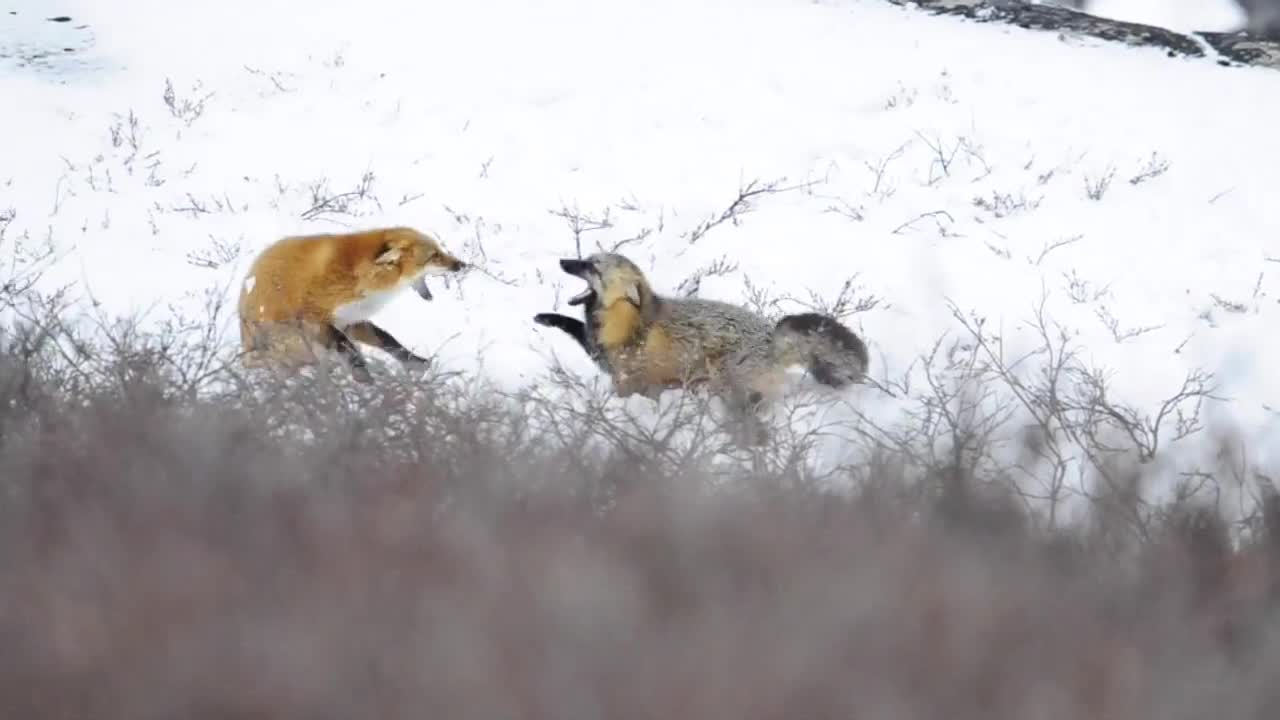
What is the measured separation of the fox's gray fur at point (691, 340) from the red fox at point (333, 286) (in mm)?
717

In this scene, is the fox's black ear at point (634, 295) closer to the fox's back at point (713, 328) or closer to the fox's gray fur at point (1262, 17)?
the fox's back at point (713, 328)

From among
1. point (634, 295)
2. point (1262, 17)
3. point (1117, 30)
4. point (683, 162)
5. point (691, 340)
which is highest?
point (1262, 17)

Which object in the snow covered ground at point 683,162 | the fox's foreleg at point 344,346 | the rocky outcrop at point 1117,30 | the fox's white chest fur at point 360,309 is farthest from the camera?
the rocky outcrop at point 1117,30

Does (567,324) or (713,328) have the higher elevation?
(713,328)

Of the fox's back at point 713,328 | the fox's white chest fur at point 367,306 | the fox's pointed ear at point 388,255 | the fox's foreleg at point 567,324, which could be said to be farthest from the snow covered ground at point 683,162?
the fox's back at point 713,328

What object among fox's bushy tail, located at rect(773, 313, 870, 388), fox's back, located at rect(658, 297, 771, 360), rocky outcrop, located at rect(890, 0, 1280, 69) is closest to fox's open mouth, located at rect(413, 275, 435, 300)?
fox's back, located at rect(658, 297, 771, 360)

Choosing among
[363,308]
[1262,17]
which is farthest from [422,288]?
[1262,17]

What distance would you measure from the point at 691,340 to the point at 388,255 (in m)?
1.49

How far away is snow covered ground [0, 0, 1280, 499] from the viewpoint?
665cm

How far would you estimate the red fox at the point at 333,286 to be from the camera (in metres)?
5.76

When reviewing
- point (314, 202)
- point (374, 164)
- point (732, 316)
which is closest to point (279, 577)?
point (732, 316)

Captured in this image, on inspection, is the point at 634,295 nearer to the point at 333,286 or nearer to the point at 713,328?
the point at 713,328

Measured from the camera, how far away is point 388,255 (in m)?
6.15

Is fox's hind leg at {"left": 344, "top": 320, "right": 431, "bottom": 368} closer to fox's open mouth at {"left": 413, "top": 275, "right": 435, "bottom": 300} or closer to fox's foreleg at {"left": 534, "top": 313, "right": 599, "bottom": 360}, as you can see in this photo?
fox's open mouth at {"left": 413, "top": 275, "right": 435, "bottom": 300}
